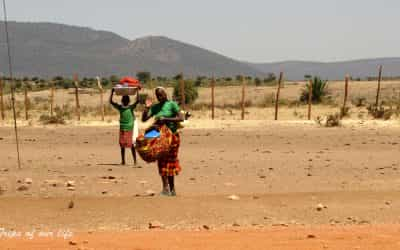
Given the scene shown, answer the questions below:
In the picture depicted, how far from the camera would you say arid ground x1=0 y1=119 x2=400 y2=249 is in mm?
9656

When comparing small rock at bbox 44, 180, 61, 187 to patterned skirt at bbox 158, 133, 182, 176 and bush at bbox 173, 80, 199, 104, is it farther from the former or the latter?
bush at bbox 173, 80, 199, 104

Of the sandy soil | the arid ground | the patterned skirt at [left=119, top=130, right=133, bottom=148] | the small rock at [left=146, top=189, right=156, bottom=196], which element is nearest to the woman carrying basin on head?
the arid ground

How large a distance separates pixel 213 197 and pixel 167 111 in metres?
1.63

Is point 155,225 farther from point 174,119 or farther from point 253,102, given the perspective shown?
point 253,102

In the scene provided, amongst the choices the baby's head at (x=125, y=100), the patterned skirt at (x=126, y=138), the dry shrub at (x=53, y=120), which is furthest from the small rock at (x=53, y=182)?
the dry shrub at (x=53, y=120)

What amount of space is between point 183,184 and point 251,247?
6730mm

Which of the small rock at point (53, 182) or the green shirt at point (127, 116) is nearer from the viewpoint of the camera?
the small rock at point (53, 182)

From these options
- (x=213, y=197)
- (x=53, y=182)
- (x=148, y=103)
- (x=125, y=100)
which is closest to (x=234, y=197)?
(x=213, y=197)

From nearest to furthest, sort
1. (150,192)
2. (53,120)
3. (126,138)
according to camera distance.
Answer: (150,192), (126,138), (53,120)

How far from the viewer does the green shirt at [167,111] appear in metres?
12.8

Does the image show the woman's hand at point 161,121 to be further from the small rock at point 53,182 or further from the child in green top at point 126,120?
the child in green top at point 126,120

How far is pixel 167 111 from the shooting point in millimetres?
12844

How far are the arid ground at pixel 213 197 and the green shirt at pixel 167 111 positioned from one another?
1113 mm

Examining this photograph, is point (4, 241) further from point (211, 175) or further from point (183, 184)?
point (211, 175)
